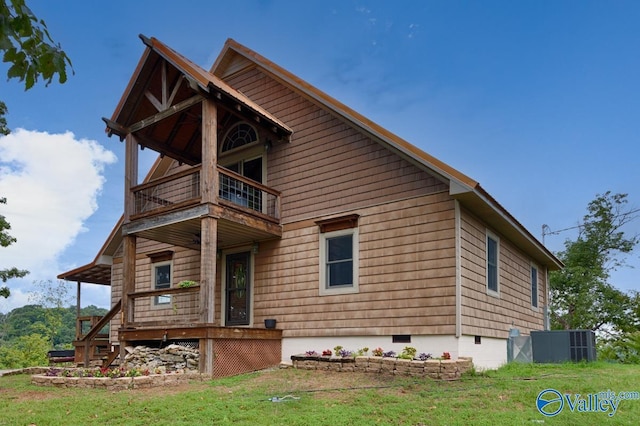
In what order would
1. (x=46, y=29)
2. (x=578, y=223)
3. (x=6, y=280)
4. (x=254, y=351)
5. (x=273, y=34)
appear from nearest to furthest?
(x=46, y=29) → (x=254, y=351) → (x=6, y=280) → (x=273, y=34) → (x=578, y=223)

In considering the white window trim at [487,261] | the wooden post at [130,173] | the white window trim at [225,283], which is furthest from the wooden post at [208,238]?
the white window trim at [487,261]

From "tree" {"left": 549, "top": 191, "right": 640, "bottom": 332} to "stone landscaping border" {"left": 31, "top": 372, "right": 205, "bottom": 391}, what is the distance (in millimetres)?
20725

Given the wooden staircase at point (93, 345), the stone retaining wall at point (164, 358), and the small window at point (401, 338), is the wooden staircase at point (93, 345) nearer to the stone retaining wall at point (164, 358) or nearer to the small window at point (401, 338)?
the stone retaining wall at point (164, 358)

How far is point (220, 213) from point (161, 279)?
5.84m

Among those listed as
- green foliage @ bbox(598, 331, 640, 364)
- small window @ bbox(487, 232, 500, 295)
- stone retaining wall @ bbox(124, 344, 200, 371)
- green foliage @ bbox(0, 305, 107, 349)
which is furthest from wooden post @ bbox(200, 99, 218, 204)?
green foliage @ bbox(0, 305, 107, 349)

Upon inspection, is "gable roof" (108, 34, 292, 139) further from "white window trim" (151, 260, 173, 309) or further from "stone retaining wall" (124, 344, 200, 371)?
"stone retaining wall" (124, 344, 200, 371)

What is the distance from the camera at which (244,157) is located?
1455 centimetres

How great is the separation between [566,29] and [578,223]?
13.2 meters

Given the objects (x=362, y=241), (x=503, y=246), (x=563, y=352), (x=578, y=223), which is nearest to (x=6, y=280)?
(x=362, y=241)

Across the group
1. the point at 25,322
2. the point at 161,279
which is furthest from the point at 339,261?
the point at 25,322

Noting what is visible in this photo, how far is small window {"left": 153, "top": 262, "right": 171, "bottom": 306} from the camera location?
15894 mm

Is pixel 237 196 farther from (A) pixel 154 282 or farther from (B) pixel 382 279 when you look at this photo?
(A) pixel 154 282

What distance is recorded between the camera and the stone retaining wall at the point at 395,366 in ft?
31.7

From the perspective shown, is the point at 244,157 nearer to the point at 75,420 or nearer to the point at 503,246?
the point at 503,246
